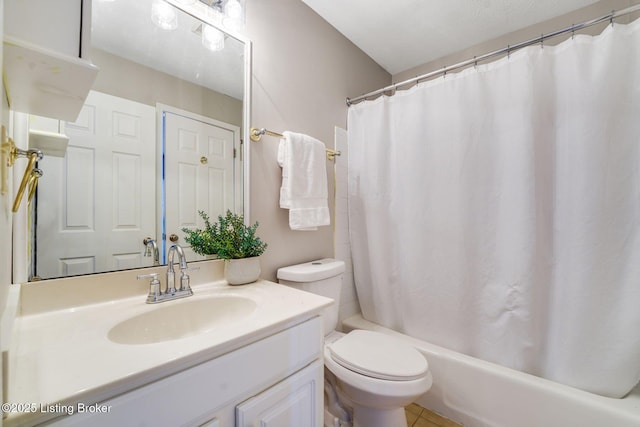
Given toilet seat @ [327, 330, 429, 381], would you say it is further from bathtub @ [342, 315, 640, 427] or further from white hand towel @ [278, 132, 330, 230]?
white hand towel @ [278, 132, 330, 230]

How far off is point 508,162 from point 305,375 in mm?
1304

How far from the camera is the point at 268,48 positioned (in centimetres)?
135

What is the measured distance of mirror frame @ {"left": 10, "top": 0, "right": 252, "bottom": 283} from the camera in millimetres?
730

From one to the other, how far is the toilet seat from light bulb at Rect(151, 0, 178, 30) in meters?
1.53

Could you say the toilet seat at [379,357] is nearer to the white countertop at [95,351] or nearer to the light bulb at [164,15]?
the white countertop at [95,351]

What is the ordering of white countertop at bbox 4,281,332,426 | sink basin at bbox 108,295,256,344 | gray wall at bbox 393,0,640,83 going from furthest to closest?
gray wall at bbox 393,0,640,83 < sink basin at bbox 108,295,256,344 < white countertop at bbox 4,281,332,426

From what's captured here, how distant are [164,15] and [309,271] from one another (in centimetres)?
123

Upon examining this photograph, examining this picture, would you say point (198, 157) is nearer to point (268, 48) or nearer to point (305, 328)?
point (268, 48)

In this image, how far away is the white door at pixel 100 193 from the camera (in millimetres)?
791

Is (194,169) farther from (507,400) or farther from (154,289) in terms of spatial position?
(507,400)

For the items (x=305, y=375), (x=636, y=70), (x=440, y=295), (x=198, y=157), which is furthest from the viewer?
(x=440, y=295)

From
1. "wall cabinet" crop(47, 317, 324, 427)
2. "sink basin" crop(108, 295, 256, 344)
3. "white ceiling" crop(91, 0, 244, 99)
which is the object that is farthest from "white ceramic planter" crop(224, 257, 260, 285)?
"white ceiling" crop(91, 0, 244, 99)

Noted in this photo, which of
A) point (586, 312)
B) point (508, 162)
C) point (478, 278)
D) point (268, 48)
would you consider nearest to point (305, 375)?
point (478, 278)

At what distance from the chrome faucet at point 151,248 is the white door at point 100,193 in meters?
0.02
